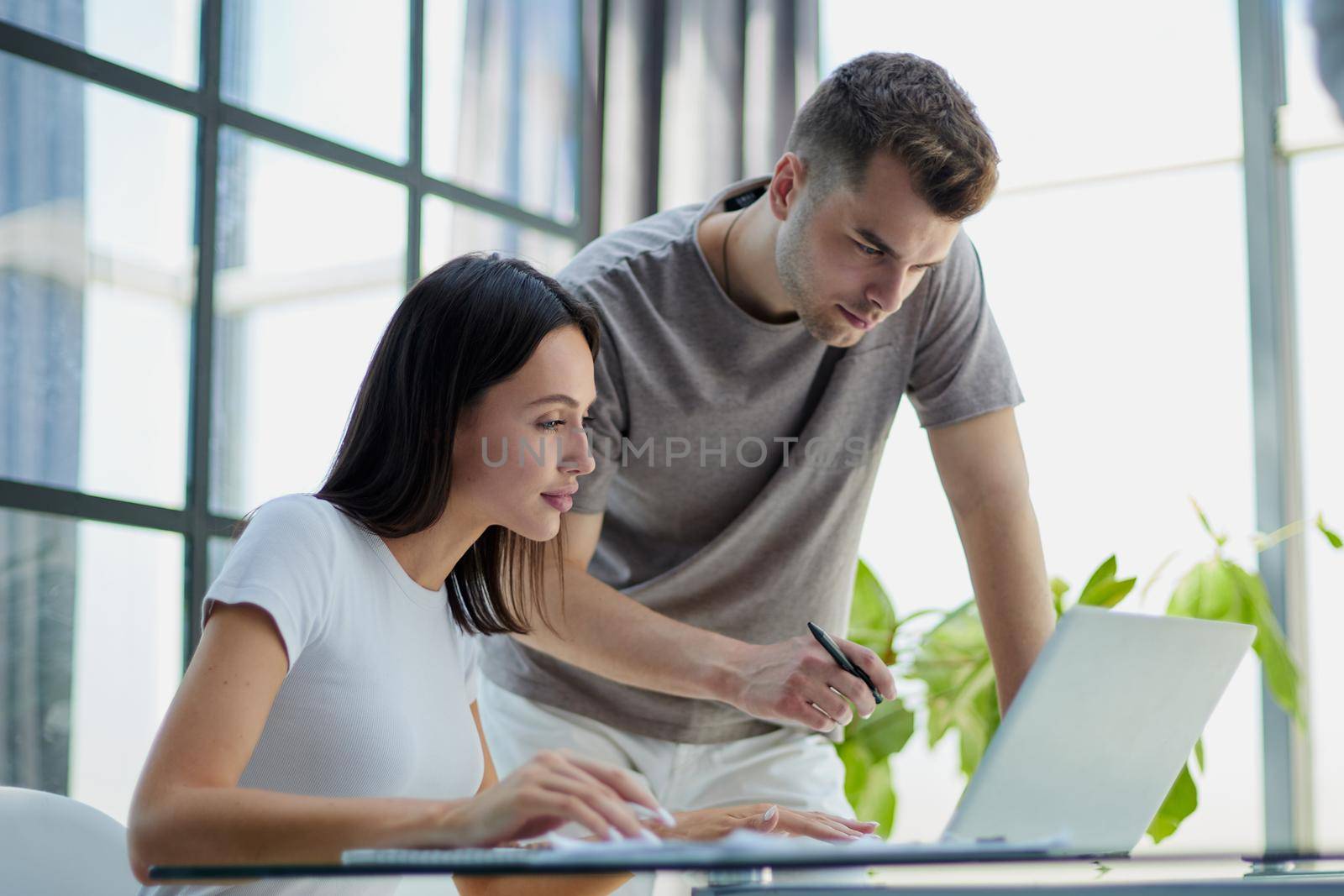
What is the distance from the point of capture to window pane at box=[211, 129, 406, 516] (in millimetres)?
2525

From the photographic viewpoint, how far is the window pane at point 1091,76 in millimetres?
2971

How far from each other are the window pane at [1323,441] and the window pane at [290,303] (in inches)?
79.5

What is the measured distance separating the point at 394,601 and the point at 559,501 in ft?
0.72

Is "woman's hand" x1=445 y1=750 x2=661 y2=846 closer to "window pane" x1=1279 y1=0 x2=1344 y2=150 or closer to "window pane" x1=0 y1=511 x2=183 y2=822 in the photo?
"window pane" x1=0 y1=511 x2=183 y2=822

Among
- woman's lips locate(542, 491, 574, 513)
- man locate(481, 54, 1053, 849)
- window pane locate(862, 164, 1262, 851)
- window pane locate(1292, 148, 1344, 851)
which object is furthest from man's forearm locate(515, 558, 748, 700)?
window pane locate(1292, 148, 1344, 851)

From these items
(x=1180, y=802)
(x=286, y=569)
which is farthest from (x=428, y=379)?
(x=1180, y=802)

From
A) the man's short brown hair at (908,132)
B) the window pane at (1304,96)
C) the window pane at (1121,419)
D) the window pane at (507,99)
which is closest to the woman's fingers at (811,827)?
the man's short brown hair at (908,132)

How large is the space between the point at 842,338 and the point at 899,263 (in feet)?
0.44

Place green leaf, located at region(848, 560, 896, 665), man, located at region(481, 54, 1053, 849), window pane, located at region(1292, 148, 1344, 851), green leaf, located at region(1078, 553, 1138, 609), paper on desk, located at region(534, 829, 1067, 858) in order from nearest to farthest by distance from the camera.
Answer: paper on desk, located at region(534, 829, 1067, 858), man, located at region(481, 54, 1053, 849), green leaf, located at region(1078, 553, 1138, 609), green leaf, located at region(848, 560, 896, 665), window pane, located at region(1292, 148, 1344, 851)

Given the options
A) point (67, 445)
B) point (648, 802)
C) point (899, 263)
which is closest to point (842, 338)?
point (899, 263)

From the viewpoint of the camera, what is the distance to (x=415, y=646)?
1365 millimetres

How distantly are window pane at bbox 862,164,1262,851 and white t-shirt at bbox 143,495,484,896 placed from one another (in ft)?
6.27

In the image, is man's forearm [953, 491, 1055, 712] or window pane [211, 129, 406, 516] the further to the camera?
window pane [211, 129, 406, 516]

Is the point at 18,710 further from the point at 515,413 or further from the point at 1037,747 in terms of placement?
the point at 1037,747
